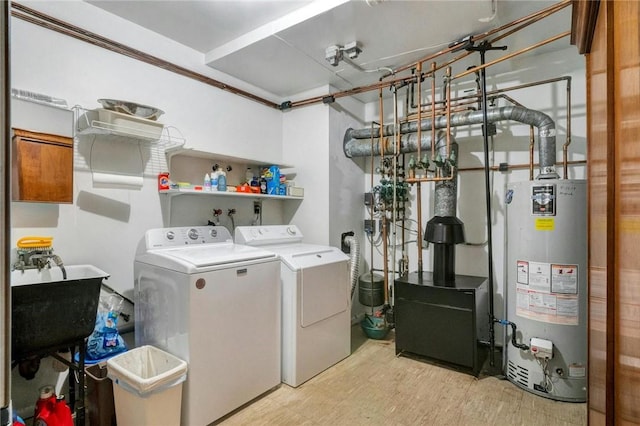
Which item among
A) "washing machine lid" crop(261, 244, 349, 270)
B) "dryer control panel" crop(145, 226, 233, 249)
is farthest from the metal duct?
"dryer control panel" crop(145, 226, 233, 249)

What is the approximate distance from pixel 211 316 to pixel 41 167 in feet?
4.43

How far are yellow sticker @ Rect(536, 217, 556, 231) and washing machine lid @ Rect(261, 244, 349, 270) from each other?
151 centimetres

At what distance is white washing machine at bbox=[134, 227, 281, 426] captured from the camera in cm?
188

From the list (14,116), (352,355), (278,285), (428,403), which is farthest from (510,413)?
(14,116)

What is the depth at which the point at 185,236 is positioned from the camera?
254cm

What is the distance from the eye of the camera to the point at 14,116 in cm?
182

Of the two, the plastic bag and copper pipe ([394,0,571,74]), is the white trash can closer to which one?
the plastic bag

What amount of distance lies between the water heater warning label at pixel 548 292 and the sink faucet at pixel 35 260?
3083 millimetres

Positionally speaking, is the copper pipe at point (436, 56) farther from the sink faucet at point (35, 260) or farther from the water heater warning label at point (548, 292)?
the sink faucet at point (35, 260)

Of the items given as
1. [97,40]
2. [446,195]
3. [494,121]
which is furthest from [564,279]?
[97,40]

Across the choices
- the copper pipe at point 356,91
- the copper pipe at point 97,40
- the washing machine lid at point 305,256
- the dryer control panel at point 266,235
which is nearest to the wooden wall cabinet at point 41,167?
the copper pipe at point 97,40

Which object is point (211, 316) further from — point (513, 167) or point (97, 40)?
point (513, 167)

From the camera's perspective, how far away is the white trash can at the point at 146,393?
1.67m

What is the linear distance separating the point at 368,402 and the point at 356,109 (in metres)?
3.08
